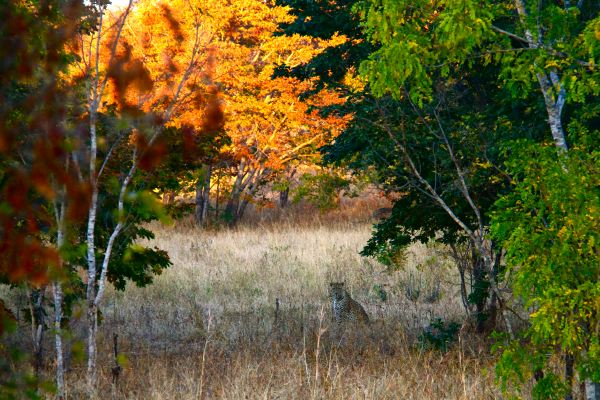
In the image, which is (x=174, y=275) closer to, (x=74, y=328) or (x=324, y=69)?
(x=74, y=328)

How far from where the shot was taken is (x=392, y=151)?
8.17 m

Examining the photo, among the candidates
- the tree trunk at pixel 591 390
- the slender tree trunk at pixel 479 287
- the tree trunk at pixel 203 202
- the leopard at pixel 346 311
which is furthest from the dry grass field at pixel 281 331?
the tree trunk at pixel 203 202

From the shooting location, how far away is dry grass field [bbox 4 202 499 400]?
751 cm

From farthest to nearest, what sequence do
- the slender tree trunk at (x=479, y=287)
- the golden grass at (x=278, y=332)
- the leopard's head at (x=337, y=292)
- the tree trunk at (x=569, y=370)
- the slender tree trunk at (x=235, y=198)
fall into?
the slender tree trunk at (x=235, y=198), the leopard's head at (x=337, y=292), the slender tree trunk at (x=479, y=287), the golden grass at (x=278, y=332), the tree trunk at (x=569, y=370)

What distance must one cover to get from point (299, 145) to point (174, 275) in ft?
27.8

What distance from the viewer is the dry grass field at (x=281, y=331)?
296 inches

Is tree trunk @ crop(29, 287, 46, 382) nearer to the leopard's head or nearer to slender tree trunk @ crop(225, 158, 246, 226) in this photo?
the leopard's head

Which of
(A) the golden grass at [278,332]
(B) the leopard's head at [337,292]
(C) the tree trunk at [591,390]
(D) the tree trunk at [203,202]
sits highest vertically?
(D) the tree trunk at [203,202]

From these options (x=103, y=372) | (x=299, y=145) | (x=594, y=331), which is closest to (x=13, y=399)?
(x=594, y=331)

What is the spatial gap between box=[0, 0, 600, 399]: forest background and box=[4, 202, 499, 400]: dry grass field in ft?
1.54

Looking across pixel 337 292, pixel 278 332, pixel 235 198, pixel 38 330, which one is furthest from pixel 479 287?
pixel 235 198

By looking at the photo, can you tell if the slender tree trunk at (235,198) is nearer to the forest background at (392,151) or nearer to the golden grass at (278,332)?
the golden grass at (278,332)

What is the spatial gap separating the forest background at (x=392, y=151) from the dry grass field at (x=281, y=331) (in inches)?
18.5

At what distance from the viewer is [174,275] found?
15281mm
